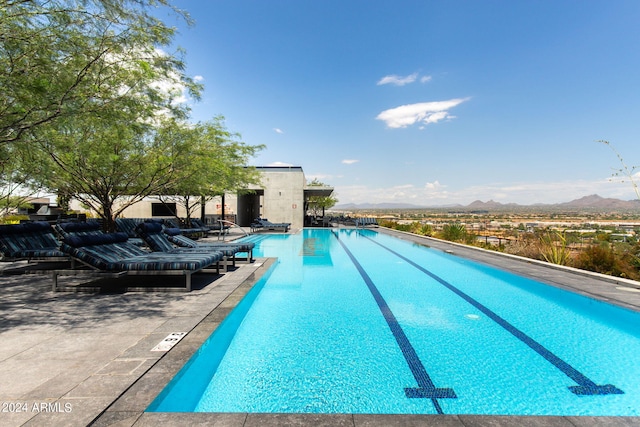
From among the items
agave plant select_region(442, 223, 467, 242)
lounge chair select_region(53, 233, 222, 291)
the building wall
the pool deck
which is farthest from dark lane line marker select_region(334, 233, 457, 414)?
the building wall

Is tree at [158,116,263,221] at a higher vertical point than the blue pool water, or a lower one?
higher

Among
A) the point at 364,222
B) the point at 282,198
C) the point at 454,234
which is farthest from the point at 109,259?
the point at 364,222

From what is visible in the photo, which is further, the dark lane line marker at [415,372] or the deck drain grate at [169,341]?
the deck drain grate at [169,341]

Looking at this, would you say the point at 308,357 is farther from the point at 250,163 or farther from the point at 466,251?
the point at 250,163

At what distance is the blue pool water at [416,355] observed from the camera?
2.81m

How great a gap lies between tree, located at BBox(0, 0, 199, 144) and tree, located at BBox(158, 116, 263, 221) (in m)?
4.69

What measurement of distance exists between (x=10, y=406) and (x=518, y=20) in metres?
17.1

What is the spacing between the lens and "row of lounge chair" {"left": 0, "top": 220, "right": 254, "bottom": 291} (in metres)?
5.50

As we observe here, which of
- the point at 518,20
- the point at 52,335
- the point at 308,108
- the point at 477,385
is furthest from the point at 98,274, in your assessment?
the point at 308,108

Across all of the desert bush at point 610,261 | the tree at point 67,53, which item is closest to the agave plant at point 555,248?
the desert bush at point 610,261

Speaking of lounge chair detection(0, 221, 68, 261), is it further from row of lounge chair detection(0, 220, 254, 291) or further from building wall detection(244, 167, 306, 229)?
building wall detection(244, 167, 306, 229)

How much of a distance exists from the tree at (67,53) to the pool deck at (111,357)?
2.83 metres

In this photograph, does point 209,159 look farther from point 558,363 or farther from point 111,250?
point 558,363

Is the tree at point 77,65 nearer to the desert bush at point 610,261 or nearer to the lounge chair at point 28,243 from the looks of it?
the lounge chair at point 28,243
